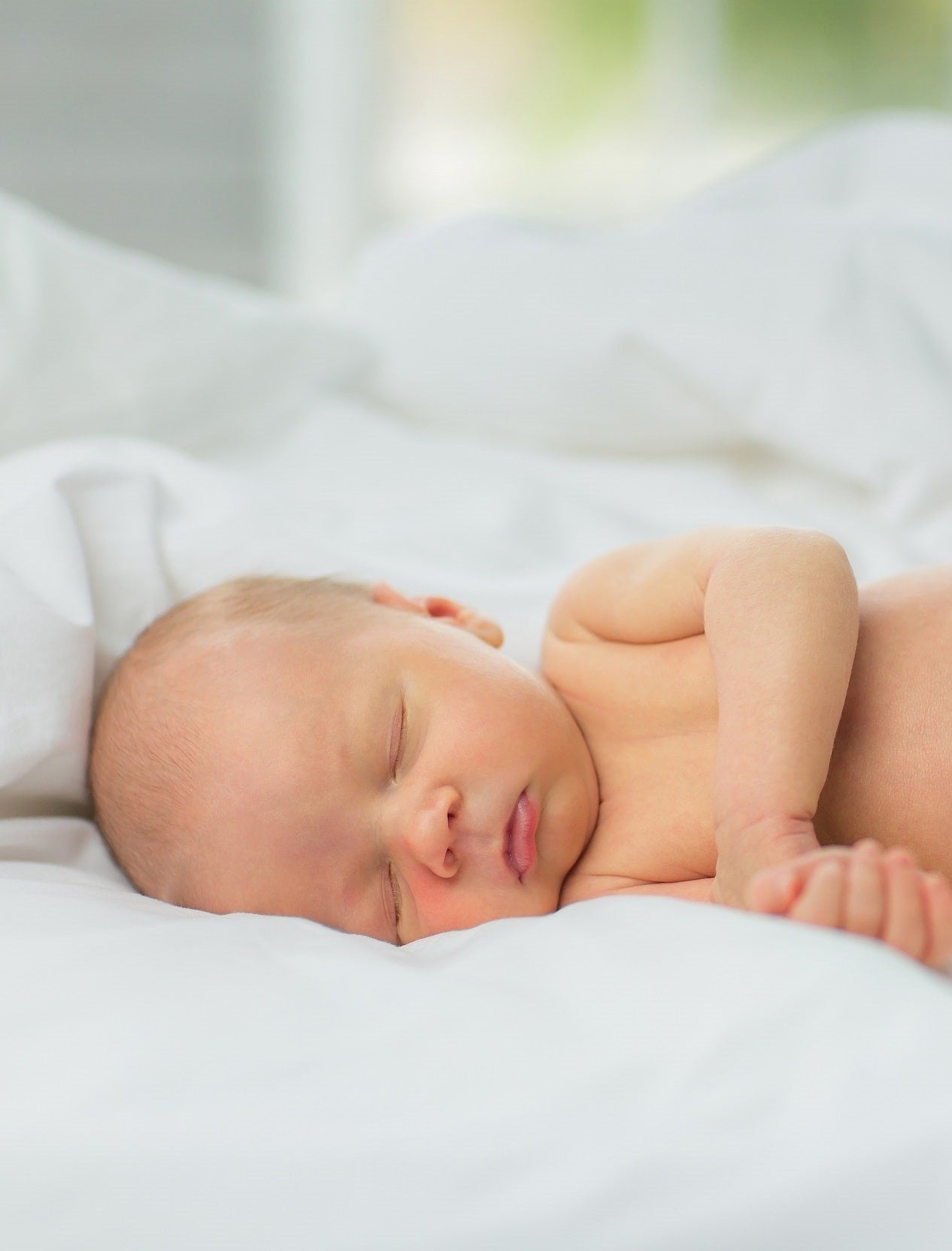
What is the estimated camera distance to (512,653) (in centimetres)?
115

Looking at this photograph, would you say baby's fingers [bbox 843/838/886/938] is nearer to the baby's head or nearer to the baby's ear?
the baby's head

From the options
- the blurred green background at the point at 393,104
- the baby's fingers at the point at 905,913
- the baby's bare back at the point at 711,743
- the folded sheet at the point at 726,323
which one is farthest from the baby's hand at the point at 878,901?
the blurred green background at the point at 393,104

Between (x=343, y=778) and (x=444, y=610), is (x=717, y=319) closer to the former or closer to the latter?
(x=444, y=610)

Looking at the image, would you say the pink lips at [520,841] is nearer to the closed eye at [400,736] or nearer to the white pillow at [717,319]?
the closed eye at [400,736]

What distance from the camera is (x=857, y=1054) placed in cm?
49

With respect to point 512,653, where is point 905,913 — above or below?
above

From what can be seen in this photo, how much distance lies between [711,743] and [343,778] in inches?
11.2

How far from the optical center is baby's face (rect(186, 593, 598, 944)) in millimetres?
847

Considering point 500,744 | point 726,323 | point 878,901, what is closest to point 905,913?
Result: point 878,901

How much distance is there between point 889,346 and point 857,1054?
3.65 ft

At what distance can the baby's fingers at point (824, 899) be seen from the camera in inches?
22.9

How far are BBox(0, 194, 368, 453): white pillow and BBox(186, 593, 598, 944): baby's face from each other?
732 millimetres

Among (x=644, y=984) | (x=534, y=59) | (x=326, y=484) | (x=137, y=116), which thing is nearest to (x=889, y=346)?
(x=326, y=484)

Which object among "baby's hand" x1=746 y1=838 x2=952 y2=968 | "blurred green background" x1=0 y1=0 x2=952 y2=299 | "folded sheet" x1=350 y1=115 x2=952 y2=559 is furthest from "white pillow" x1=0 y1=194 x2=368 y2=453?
"blurred green background" x1=0 y1=0 x2=952 y2=299
